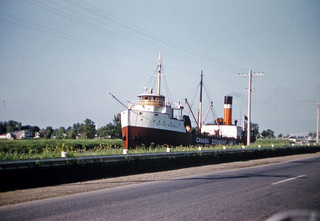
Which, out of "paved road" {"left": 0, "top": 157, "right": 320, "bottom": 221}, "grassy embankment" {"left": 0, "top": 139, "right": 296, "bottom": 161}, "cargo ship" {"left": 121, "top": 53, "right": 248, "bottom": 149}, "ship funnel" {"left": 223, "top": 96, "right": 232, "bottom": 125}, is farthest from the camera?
"ship funnel" {"left": 223, "top": 96, "right": 232, "bottom": 125}

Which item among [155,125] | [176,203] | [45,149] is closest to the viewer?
[176,203]

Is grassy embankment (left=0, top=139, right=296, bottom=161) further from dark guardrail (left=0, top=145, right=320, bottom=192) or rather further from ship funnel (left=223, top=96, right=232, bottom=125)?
ship funnel (left=223, top=96, right=232, bottom=125)

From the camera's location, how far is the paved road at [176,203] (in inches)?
261

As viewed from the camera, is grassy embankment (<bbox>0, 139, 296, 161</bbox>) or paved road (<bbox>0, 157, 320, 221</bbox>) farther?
grassy embankment (<bbox>0, 139, 296, 161</bbox>)

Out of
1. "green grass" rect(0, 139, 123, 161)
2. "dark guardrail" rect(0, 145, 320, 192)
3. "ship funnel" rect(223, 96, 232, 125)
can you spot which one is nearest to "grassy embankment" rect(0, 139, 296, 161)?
"green grass" rect(0, 139, 123, 161)

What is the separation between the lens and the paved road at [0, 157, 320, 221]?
21.7 ft

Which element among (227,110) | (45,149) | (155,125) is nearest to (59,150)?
(45,149)

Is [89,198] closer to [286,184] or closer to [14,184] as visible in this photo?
[14,184]

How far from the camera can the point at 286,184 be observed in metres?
11.4

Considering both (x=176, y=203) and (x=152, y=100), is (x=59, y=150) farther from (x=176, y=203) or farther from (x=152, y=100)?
(x=152, y=100)

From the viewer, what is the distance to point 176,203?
309 inches

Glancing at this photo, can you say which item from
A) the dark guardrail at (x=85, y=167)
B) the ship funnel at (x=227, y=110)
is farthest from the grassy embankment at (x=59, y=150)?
the ship funnel at (x=227, y=110)

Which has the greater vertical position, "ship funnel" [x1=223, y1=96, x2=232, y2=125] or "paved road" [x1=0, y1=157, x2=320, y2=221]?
"ship funnel" [x1=223, y1=96, x2=232, y2=125]

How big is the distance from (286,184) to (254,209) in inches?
187
